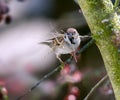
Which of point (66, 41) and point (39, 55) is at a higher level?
point (66, 41)

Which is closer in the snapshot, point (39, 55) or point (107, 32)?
point (107, 32)

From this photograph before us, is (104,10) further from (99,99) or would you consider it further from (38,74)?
(38,74)

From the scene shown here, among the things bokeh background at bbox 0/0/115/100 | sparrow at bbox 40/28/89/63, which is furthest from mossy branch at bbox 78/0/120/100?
bokeh background at bbox 0/0/115/100

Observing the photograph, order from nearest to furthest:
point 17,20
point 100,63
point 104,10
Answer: point 104,10 → point 100,63 → point 17,20

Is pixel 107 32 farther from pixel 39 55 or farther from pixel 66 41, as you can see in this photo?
pixel 39 55

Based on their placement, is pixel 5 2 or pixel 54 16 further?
pixel 54 16

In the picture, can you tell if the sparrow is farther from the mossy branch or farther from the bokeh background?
the bokeh background

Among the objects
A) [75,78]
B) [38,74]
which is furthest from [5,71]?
[75,78]

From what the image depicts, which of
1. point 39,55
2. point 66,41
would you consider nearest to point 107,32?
point 66,41
